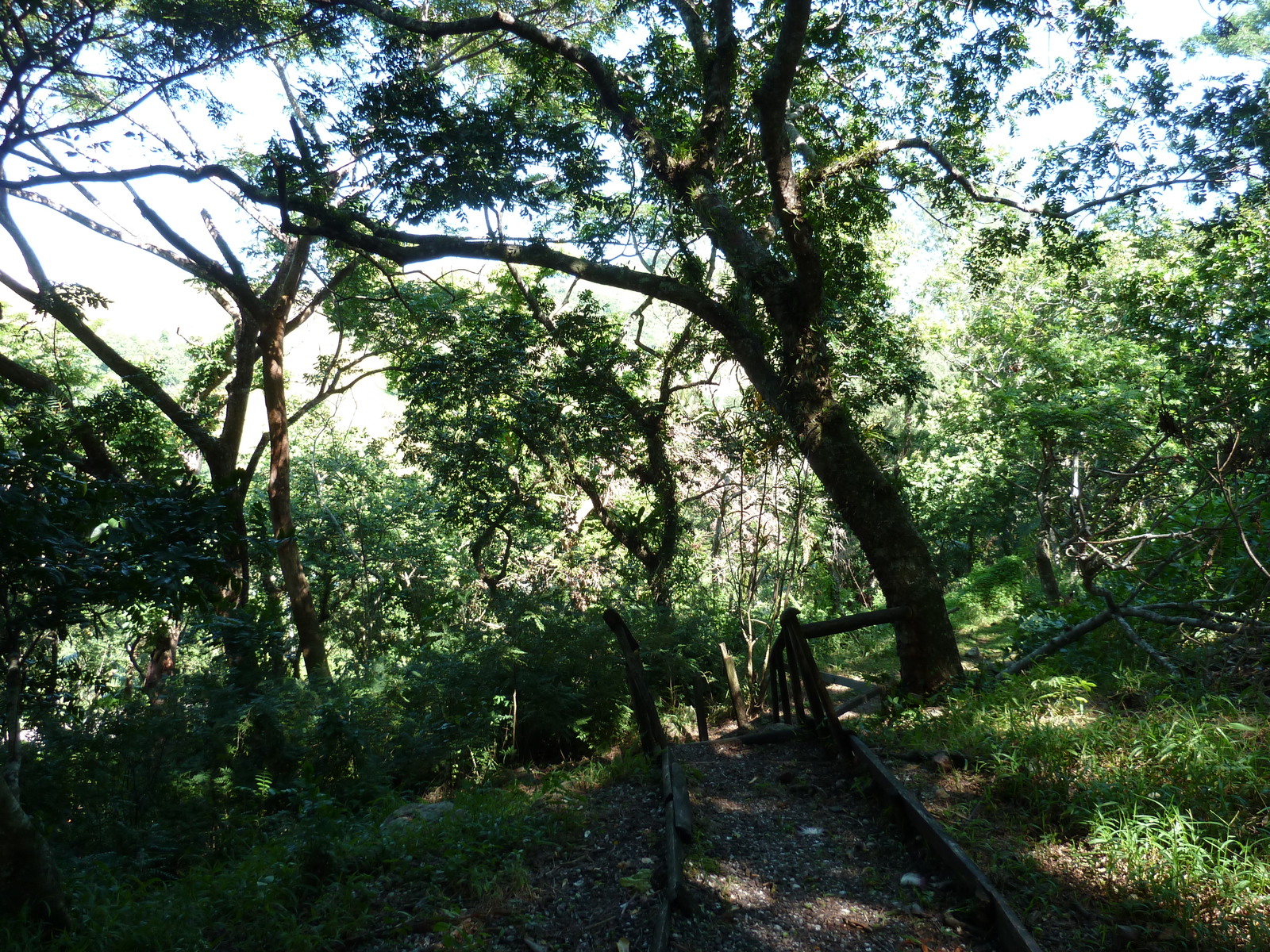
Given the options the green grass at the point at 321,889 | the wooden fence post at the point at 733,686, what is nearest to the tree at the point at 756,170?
the wooden fence post at the point at 733,686

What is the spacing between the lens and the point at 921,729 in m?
5.52

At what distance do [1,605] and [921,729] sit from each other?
5671 millimetres

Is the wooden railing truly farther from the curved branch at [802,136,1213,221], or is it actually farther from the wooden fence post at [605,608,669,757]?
the curved branch at [802,136,1213,221]

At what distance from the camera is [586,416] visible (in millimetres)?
9922

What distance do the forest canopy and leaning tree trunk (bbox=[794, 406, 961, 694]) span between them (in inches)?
1.2

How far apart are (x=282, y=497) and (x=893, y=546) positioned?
992cm

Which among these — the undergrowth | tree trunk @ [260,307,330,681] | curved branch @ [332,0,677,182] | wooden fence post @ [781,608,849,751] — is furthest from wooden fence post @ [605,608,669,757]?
tree trunk @ [260,307,330,681]

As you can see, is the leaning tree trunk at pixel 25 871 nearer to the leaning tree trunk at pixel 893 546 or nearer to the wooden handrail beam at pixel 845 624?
the wooden handrail beam at pixel 845 624

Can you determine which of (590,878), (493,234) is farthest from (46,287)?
(590,878)

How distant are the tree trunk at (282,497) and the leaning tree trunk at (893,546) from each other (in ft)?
28.6

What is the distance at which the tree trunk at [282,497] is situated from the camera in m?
11.9

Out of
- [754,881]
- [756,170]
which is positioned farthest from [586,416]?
[754,881]

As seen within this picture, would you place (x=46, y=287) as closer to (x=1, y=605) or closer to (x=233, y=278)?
(x=233, y=278)

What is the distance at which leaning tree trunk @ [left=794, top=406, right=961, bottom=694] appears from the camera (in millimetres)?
6484
